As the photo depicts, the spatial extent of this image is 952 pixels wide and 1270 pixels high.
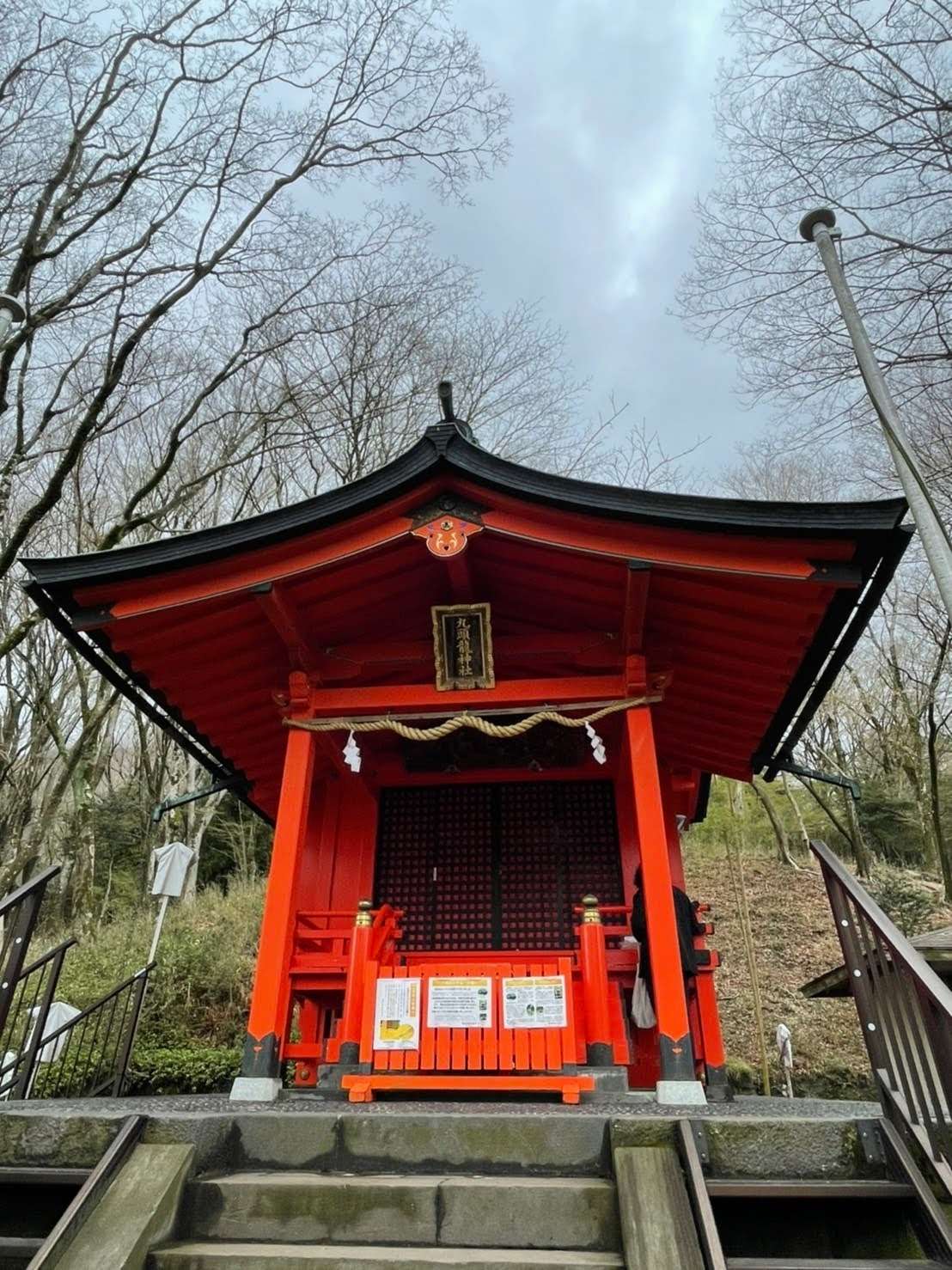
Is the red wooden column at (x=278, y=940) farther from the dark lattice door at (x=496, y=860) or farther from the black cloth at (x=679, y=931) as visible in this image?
the black cloth at (x=679, y=931)

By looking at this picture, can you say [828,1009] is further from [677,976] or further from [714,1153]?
[714,1153]

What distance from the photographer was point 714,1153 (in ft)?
10.8

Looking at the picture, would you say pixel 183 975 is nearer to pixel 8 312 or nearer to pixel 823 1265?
pixel 8 312

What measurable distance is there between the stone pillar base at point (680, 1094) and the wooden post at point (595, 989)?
0.60 metres

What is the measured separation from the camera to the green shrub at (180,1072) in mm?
10461

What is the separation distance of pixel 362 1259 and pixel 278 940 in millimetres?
2613

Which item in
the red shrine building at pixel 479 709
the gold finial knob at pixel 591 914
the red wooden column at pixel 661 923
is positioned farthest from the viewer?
the gold finial knob at pixel 591 914

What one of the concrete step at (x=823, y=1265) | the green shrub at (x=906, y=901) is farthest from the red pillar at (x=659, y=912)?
the green shrub at (x=906, y=901)

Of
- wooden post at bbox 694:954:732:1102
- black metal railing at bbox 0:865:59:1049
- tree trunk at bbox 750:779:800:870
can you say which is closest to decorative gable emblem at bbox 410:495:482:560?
black metal railing at bbox 0:865:59:1049

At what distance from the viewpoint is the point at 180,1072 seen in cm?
1059

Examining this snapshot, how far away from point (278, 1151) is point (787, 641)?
15.2 feet

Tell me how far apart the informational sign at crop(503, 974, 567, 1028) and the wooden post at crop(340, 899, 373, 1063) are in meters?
1.05

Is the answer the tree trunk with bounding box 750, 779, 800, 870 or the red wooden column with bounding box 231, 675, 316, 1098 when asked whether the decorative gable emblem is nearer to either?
the red wooden column with bounding box 231, 675, 316, 1098

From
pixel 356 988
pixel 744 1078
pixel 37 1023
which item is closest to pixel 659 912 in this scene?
pixel 356 988
